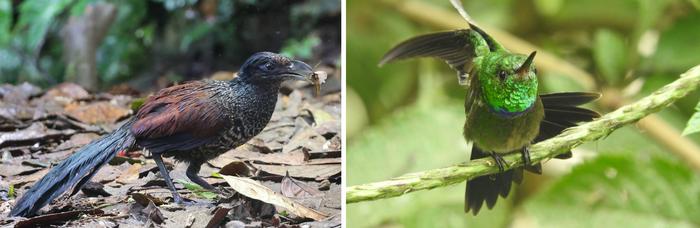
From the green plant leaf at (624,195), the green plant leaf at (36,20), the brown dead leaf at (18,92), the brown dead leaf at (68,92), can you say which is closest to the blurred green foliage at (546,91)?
the green plant leaf at (624,195)

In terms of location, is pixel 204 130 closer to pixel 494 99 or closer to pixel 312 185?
pixel 312 185

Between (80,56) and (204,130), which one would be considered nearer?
(204,130)

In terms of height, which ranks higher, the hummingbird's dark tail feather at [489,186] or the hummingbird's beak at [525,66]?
the hummingbird's beak at [525,66]

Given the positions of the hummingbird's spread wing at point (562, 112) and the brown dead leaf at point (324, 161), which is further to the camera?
the brown dead leaf at point (324, 161)

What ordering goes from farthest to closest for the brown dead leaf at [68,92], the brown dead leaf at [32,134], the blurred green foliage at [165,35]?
the brown dead leaf at [68,92] < the blurred green foliage at [165,35] < the brown dead leaf at [32,134]

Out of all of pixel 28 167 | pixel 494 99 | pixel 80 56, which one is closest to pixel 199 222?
pixel 28 167

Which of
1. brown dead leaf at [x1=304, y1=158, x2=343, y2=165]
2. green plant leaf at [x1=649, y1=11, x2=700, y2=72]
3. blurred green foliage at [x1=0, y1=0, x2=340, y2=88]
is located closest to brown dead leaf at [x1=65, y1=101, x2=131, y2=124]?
blurred green foliage at [x1=0, y1=0, x2=340, y2=88]

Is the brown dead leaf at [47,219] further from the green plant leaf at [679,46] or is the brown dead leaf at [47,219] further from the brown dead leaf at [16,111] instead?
the green plant leaf at [679,46]
